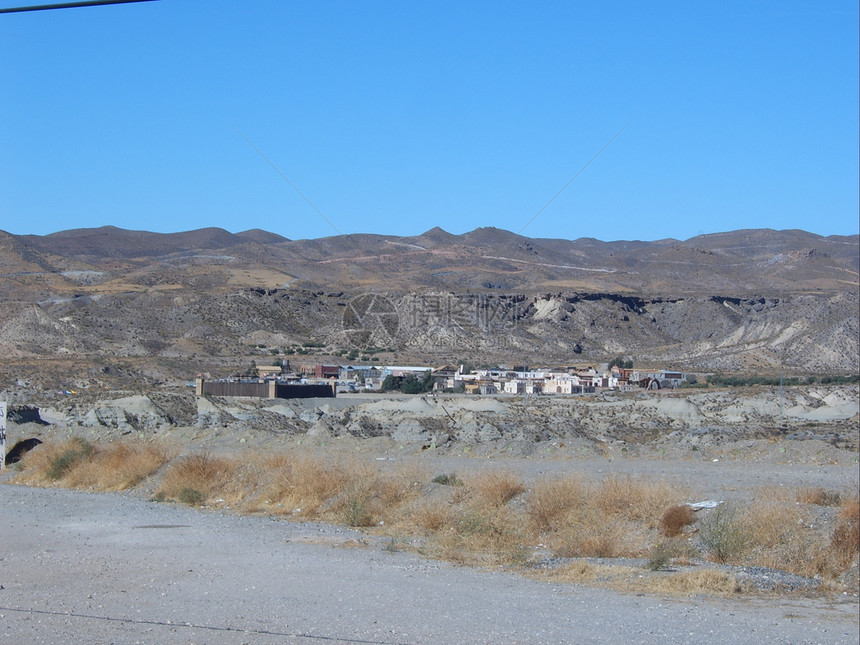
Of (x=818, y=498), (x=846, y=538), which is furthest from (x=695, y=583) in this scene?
(x=818, y=498)

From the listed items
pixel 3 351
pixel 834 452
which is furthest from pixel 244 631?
pixel 3 351

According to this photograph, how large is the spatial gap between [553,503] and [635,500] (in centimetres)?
130

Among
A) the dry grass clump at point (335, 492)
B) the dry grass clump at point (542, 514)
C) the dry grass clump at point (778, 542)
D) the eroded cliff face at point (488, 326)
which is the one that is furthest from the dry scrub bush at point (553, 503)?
the eroded cliff face at point (488, 326)

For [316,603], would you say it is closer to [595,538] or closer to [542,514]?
[595,538]

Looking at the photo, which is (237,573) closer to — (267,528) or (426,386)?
(267,528)

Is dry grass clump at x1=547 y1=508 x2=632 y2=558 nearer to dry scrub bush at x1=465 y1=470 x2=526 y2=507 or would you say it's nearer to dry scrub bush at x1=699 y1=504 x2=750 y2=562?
dry scrub bush at x1=699 y1=504 x2=750 y2=562

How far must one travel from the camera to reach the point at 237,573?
1112 cm

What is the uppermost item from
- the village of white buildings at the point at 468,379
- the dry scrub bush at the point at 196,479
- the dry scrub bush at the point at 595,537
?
the dry scrub bush at the point at 595,537

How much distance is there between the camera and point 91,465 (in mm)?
21578

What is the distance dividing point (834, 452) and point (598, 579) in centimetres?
1863

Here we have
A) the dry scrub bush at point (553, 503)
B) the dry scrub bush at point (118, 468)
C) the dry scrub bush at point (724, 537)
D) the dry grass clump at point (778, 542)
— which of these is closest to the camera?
the dry grass clump at point (778, 542)

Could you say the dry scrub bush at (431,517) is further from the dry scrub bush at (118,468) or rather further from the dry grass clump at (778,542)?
the dry scrub bush at (118,468)

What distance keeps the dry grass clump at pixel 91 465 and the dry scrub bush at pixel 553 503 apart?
30.6ft

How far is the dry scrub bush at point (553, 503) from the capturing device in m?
14.6
